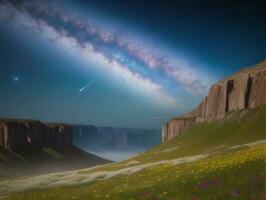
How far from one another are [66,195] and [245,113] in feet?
308

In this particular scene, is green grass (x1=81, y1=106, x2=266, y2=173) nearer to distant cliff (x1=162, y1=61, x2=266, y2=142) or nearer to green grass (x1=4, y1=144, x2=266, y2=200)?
distant cliff (x1=162, y1=61, x2=266, y2=142)

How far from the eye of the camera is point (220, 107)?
145 metres

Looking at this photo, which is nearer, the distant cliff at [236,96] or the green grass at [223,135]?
the green grass at [223,135]

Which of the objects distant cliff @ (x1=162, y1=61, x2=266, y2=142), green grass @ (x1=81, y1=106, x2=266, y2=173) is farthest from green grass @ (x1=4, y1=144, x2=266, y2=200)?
distant cliff @ (x1=162, y1=61, x2=266, y2=142)

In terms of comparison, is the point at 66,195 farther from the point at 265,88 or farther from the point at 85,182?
the point at 265,88

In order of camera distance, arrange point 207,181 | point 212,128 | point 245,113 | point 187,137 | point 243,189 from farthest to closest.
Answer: point 187,137, point 212,128, point 245,113, point 207,181, point 243,189

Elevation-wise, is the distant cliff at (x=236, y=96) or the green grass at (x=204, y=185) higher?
the distant cliff at (x=236, y=96)

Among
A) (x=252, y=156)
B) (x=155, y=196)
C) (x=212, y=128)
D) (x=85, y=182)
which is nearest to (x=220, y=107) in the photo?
(x=212, y=128)

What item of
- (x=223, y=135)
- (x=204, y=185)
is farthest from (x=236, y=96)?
(x=204, y=185)

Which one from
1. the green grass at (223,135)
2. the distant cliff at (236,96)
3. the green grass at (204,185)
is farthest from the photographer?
the distant cliff at (236,96)

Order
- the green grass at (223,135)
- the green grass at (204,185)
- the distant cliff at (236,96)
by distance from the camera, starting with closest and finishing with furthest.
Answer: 1. the green grass at (204,185)
2. the green grass at (223,135)
3. the distant cliff at (236,96)

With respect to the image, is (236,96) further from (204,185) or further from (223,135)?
(204,185)

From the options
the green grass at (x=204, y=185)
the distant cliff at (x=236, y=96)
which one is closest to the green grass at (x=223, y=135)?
the distant cliff at (x=236, y=96)

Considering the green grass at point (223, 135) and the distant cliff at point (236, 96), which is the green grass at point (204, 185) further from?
the distant cliff at point (236, 96)
